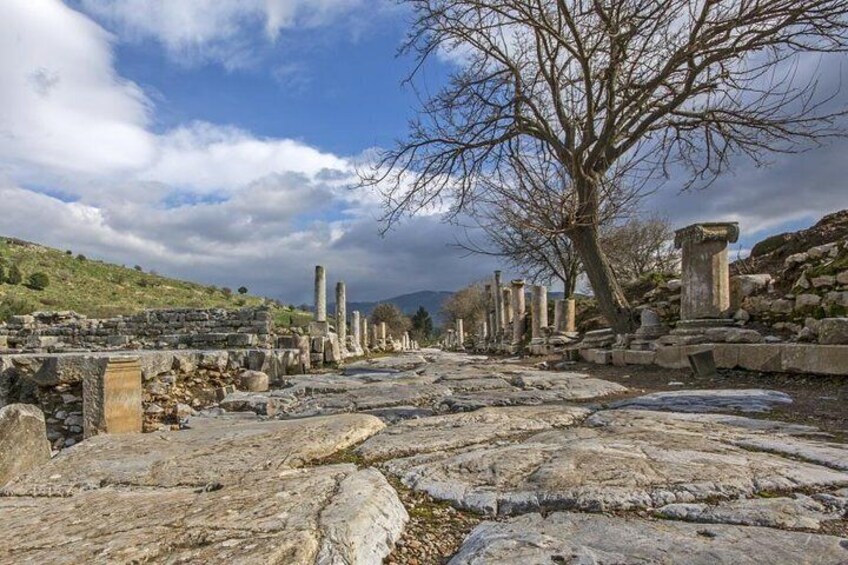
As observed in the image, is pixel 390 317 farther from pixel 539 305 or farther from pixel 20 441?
pixel 20 441

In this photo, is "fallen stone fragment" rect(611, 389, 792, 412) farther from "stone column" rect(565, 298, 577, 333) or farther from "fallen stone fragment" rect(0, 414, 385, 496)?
"stone column" rect(565, 298, 577, 333)

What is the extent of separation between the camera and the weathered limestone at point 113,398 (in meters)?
5.95

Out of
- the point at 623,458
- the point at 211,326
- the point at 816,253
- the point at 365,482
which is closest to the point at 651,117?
the point at 816,253

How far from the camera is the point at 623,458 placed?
231 centimetres

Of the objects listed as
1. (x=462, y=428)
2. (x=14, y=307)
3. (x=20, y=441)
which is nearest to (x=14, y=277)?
(x=14, y=307)

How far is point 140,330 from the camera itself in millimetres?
15133

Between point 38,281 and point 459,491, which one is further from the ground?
point 38,281

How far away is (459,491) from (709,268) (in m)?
7.91

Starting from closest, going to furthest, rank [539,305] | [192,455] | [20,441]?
[192,455], [20,441], [539,305]

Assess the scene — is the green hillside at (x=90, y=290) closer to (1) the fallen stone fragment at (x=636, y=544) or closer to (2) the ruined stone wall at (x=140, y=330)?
(2) the ruined stone wall at (x=140, y=330)

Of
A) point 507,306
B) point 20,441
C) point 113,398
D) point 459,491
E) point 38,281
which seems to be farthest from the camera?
point 38,281

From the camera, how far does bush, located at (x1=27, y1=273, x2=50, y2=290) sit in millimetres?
29047

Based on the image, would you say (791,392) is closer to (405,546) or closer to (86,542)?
(405,546)

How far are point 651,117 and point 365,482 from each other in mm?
9603
